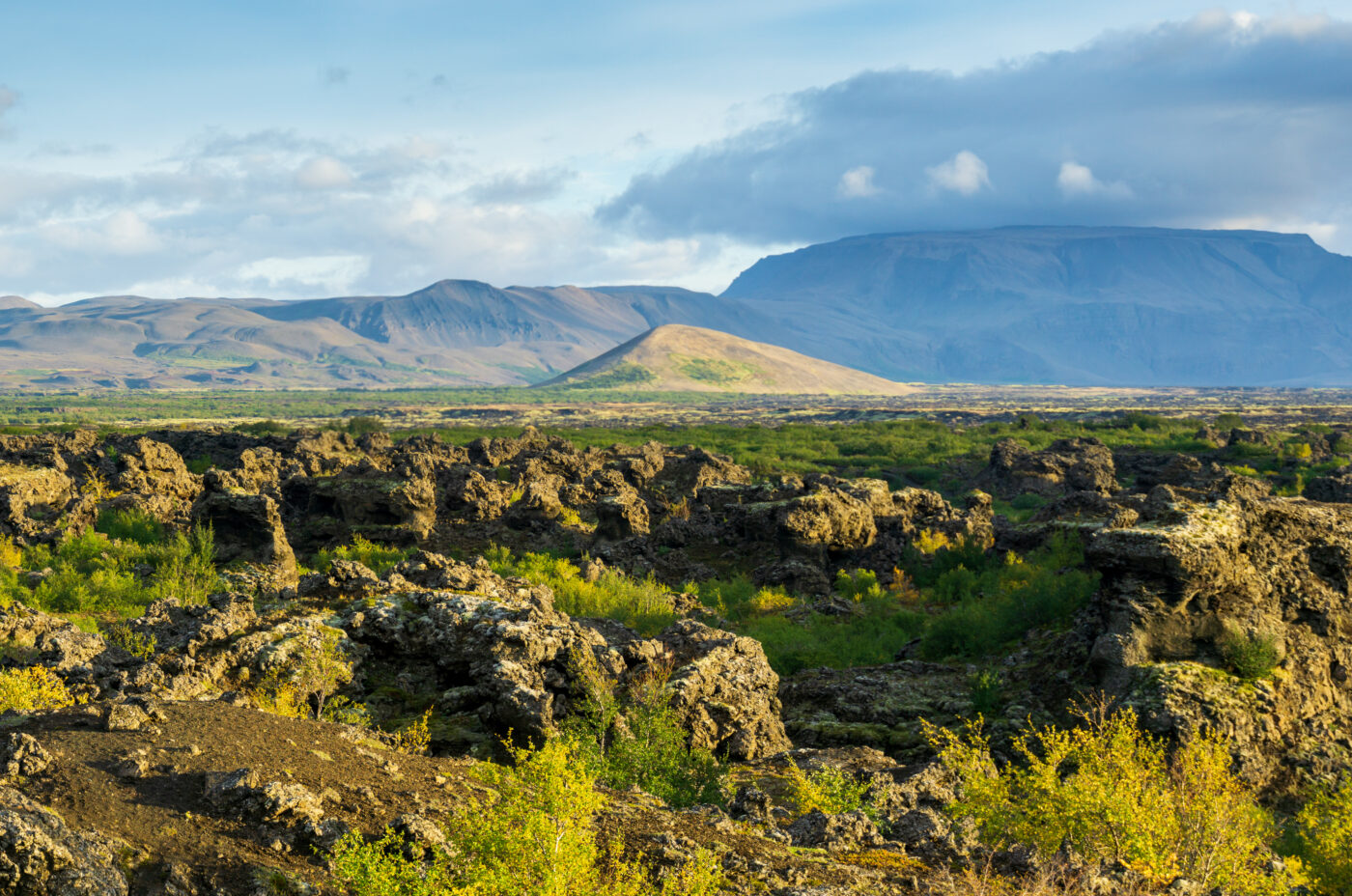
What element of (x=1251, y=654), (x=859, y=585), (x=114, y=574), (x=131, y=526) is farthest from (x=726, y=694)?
(x=131, y=526)

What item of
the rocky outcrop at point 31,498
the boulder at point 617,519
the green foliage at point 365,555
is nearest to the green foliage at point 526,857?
the green foliage at point 365,555

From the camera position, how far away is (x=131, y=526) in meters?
32.6

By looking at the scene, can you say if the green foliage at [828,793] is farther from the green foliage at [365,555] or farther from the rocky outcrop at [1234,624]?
the green foliage at [365,555]

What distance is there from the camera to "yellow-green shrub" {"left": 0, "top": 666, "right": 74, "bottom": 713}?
38.5 feet

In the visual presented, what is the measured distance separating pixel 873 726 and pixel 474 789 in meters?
9.57

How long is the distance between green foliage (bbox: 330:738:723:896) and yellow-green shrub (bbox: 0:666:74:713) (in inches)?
237

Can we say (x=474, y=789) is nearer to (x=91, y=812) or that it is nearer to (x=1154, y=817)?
(x=91, y=812)

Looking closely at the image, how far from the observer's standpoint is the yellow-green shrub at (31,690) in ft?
38.5

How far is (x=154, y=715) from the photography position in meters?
11.3

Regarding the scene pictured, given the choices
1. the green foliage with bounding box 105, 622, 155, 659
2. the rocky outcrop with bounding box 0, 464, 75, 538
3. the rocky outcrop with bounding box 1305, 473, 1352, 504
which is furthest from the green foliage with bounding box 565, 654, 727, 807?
the rocky outcrop with bounding box 1305, 473, 1352, 504

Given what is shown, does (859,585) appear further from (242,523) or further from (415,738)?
(242,523)

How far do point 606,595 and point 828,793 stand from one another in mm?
14350

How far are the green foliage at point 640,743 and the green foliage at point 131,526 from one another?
22899mm

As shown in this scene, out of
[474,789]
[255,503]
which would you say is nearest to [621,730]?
[474,789]
